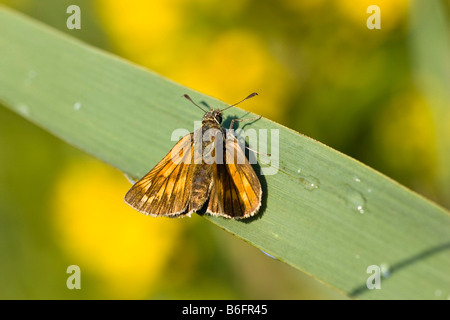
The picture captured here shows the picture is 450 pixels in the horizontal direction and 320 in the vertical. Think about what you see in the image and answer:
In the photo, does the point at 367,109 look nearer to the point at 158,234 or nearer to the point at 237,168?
the point at 237,168

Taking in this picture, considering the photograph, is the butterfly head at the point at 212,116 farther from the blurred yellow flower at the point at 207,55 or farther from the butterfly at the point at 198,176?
the blurred yellow flower at the point at 207,55

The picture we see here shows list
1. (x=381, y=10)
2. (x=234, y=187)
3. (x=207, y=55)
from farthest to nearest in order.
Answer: (x=207, y=55) < (x=381, y=10) < (x=234, y=187)

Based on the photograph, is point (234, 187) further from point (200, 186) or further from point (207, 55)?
point (207, 55)

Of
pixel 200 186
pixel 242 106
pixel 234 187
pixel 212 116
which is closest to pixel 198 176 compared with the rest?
pixel 200 186

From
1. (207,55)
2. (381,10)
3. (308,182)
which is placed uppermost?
(381,10)

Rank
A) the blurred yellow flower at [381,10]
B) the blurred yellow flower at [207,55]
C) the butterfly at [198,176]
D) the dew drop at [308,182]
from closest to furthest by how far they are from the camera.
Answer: the dew drop at [308,182] < the butterfly at [198,176] < the blurred yellow flower at [381,10] < the blurred yellow flower at [207,55]

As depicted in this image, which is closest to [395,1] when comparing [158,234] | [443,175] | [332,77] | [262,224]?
[332,77]

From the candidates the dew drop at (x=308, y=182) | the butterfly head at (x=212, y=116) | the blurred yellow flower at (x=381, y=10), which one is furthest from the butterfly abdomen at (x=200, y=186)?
the blurred yellow flower at (x=381, y=10)
